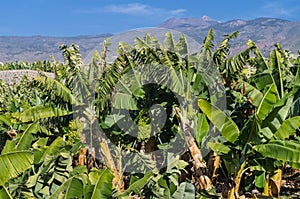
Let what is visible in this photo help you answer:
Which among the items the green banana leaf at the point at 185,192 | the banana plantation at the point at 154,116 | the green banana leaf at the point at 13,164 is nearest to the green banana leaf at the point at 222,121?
the banana plantation at the point at 154,116

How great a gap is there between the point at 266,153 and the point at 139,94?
238 cm

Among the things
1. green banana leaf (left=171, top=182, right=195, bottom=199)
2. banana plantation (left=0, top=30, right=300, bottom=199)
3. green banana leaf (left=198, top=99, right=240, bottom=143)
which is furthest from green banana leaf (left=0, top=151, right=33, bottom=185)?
green banana leaf (left=198, top=99, right=240, bottom=143)

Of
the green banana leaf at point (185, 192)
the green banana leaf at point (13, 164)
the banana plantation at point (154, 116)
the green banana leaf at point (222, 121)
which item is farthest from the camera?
the banana plantation at point (154, 116)

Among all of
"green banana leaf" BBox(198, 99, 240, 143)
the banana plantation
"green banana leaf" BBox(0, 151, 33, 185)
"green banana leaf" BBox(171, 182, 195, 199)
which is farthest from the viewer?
the banana plantation

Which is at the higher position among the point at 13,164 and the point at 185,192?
the point at 13,164

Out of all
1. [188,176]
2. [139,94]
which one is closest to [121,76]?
[139,94]

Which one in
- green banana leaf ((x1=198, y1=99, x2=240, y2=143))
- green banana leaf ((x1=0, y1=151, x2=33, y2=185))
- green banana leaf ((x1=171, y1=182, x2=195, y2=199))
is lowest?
green banana leaf ((x1=171, y1=182, x2=195, y2=199))

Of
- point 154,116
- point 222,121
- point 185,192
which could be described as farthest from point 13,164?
point 154,116

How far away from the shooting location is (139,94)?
6352mm

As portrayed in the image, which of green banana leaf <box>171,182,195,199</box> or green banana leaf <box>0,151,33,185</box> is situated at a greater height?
green banana leaf <box>0,151,33,185</box>

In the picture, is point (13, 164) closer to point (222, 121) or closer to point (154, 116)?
point (222, 121)

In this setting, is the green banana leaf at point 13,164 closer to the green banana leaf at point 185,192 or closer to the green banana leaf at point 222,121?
the green banana leaf at point 185,192

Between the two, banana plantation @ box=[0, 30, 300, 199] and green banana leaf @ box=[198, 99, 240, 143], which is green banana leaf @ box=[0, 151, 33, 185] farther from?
green banana leaf @ box=[198, 99, 240, 143]

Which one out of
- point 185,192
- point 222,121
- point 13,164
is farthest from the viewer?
point 222,121
